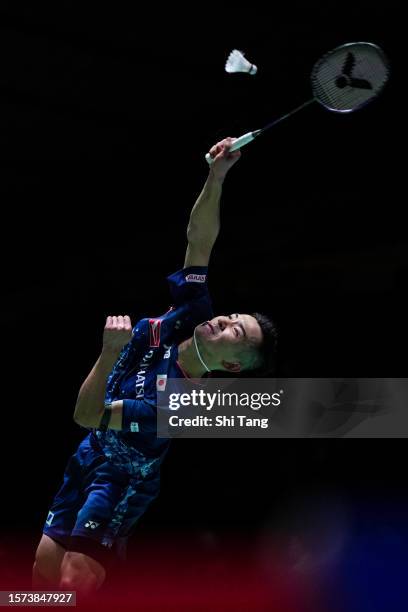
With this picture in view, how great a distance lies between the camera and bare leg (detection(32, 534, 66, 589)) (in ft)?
14.1

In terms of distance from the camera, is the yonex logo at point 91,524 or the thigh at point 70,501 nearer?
the yonex logo at point 91,524

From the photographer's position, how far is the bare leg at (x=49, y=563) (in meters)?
4.29

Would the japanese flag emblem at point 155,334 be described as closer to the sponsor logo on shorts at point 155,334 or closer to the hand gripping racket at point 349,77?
the sponsor logo on shorts at point 155,334

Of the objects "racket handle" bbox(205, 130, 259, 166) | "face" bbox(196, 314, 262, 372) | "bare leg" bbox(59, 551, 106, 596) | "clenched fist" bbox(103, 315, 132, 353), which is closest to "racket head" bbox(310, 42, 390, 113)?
"racket handle" bbox(205, 130, 259, 166)

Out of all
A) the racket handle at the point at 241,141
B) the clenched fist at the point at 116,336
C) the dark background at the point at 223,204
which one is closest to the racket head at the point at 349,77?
the racket handle at the point at 241,141

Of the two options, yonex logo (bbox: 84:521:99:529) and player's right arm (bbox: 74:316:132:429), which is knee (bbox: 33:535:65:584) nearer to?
yonex logo (bbox: 84:521:99:529)

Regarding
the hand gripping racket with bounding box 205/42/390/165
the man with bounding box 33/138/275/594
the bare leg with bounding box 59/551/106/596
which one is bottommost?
the bare leg with bounding box 59/551/106/596

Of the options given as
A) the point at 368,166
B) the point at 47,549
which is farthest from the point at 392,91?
the point at 47,549

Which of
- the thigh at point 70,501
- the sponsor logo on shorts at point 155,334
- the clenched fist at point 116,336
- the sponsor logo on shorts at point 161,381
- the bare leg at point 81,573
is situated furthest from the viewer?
the thigh at point 70,501

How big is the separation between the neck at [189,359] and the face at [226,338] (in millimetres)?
42

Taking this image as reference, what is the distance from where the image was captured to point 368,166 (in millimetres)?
6605

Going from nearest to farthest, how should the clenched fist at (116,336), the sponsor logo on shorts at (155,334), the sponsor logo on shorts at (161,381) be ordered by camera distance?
the clenched fist at (116,336) → the sponsor logo on shorts at (161,381) → the sponsor logo on shorts at (155,334)

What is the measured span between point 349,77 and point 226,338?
4.15 feet

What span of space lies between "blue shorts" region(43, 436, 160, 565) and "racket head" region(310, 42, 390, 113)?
188 centimetres
